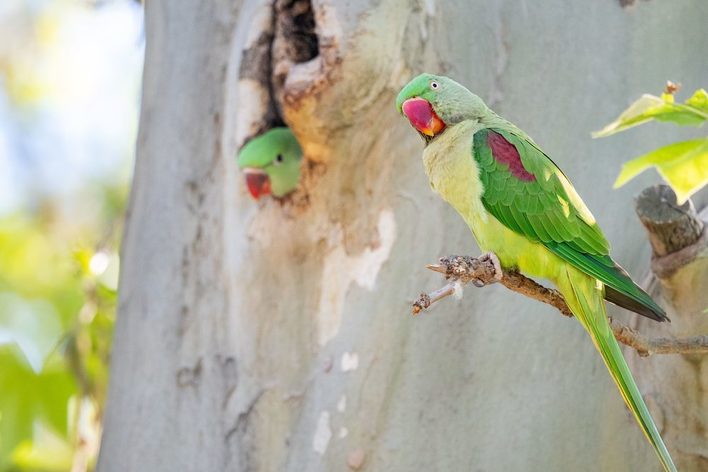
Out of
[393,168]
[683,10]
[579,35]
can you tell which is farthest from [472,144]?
[683,10]

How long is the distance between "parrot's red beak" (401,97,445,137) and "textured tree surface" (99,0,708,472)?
20 centimetres

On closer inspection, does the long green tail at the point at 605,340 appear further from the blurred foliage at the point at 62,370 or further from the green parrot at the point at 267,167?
the blurred foliage at the point at 62,370

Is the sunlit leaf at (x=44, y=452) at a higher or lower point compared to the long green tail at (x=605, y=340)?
lower

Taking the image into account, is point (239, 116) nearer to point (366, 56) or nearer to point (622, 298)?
point (366, 56)

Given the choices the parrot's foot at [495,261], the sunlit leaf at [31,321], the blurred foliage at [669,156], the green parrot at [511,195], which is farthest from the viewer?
the sunlit leaf at [31,321]

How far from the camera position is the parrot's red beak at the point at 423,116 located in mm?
2588

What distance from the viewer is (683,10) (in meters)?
2.80

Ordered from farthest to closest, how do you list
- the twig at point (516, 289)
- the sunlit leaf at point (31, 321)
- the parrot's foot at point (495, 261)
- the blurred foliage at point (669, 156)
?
the sunlit leaf at point (31, 321)
the parrot's foot at point (495, 261)
the twig at point (516, 289)
the blurred foliage at point (669, 156)

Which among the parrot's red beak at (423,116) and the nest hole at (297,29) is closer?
the parrot's red beak at (423,116)

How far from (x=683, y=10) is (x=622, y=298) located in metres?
1.03

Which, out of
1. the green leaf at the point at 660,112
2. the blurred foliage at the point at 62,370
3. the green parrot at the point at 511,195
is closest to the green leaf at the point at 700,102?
the green leaf at the point at 660,112

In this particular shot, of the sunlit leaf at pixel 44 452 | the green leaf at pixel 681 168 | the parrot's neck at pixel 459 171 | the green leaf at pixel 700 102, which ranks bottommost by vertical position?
the sunlit leaf at pixel 44 452

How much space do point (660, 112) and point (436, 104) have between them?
41.5 inches

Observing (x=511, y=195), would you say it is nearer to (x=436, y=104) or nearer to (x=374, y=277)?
(x=436, y=104)
